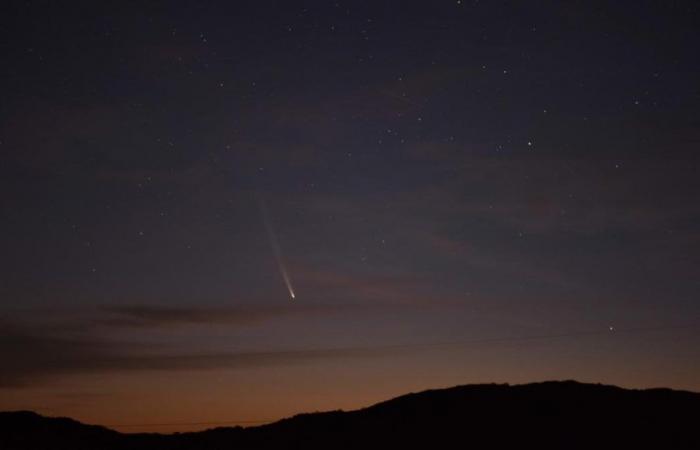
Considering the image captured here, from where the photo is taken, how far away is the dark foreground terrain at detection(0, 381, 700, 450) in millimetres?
31078

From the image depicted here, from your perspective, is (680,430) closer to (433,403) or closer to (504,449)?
(504,449)

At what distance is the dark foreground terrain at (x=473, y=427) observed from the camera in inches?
1224

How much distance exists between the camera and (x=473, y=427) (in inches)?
1346

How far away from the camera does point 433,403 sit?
128 feet

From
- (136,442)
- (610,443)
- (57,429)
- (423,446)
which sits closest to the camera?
(610,443)

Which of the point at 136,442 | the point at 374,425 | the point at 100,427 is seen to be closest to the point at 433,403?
the point at 374,425

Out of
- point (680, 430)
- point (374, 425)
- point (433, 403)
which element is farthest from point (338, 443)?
point (680, 430)

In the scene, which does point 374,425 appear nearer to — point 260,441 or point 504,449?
point 260,441

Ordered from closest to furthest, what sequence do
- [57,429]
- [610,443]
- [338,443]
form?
[610,443]
[338,443]
[57,429]

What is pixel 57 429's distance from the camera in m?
44.9

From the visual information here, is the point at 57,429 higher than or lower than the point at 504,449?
higher

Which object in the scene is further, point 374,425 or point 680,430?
point 374,425

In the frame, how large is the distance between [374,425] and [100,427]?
18.0 metres

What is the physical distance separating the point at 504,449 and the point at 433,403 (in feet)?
27.2
